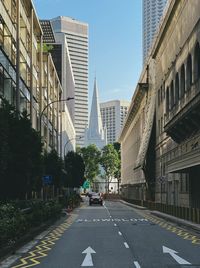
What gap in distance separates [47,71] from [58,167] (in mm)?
20790

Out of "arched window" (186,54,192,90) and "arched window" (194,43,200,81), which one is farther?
"arched window" (186,54,192,90)

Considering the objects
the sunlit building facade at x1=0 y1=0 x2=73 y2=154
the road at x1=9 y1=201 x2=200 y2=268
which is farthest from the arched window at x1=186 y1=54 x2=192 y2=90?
the road at x1=9 y1=201 x2=200 y2=268

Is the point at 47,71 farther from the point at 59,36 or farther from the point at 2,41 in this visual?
the point at 59,36

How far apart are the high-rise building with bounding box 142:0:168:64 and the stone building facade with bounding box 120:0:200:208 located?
62.3m

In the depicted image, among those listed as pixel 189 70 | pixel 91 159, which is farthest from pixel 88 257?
pixel 91 159

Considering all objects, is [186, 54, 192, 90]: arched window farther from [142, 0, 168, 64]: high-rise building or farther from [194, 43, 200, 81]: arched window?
[142, 0, 168, 64]: high-rise building

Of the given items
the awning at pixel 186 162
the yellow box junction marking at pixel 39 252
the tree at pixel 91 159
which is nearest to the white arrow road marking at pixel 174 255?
the yellow box junction marking at pixel 39 252

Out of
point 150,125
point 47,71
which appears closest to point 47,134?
point 47,71

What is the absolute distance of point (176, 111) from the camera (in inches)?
1933

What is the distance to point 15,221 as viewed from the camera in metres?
18.9

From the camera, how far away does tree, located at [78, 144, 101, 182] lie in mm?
153850

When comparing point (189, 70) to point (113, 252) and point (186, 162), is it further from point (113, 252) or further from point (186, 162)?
point (113, 252)

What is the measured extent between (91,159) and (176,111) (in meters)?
107

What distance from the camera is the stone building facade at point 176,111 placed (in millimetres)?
40562
